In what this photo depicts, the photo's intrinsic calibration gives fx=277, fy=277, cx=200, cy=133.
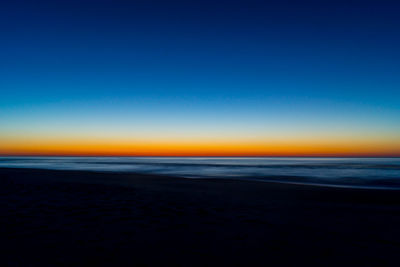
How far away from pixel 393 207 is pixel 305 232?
18.9ft

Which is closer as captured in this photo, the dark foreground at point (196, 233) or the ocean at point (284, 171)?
the dark foreground at point (196, 233)

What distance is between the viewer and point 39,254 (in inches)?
201

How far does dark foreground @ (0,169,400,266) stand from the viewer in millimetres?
5129

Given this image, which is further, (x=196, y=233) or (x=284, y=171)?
(x=284, y=171)

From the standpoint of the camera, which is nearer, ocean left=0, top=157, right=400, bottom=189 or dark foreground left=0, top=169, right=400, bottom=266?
dark foreground left=0, top=169, right=400, bottom=266

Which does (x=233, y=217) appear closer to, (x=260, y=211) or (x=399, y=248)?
(x=260, y=211)

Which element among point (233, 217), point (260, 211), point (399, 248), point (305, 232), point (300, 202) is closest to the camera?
point (399, 248)

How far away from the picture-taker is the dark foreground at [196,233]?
16.8 feet

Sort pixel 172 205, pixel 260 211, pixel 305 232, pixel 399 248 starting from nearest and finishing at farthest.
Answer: pixel 399 248, pixel 305 232, pixel 260 211, pixel 172 205

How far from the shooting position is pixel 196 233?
6.73m

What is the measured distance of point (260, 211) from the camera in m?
9.47

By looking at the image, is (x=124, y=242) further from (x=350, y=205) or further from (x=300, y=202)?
(x=350, y=205)

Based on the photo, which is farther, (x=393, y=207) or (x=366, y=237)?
(x=393, y=207)

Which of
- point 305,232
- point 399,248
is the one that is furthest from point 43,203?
point 399,248
